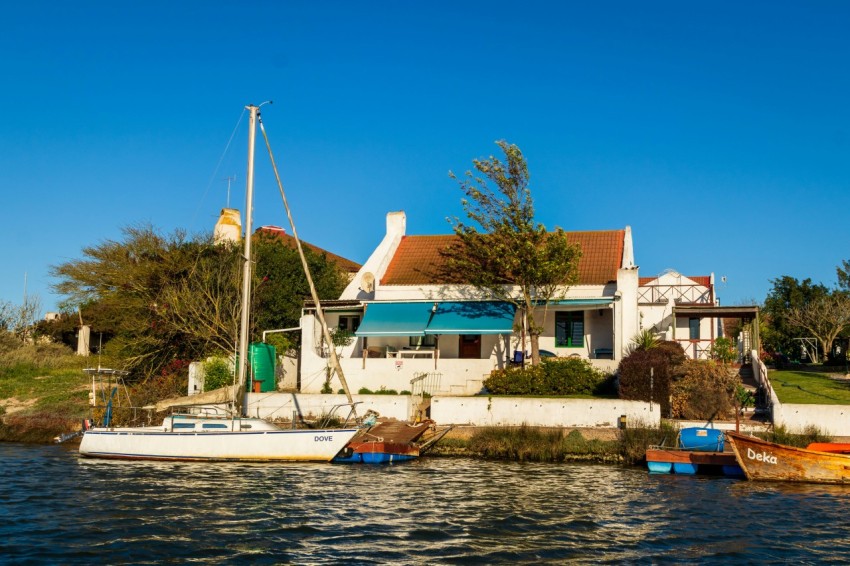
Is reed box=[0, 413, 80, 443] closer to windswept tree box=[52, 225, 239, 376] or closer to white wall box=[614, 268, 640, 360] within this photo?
windswept tree box=[52, 225, 239, 376]

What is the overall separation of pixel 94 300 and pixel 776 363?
39.1 m

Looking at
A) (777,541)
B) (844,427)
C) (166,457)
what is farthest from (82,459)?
(844,427)

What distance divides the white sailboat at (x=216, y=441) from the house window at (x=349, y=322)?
11891 mm

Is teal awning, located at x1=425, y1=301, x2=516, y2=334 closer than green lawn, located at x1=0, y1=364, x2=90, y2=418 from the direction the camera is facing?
Yes

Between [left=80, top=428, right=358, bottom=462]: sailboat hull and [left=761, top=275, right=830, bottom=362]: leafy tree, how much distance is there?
45.7m

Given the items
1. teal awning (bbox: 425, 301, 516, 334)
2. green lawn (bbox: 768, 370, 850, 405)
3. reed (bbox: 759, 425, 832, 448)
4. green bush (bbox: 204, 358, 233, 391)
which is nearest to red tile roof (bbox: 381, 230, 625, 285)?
teal awning (bbox: 425, 301, 516, 334)

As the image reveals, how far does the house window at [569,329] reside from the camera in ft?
118

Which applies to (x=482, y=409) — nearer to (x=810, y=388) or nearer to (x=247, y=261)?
(x=247, y=261)

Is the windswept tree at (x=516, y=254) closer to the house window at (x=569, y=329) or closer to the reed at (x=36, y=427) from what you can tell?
the house window at (x=569, y=329)

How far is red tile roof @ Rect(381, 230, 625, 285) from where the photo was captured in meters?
36.5

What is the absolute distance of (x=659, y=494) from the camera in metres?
21.0

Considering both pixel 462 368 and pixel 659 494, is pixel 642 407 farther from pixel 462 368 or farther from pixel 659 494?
pixel 462 368

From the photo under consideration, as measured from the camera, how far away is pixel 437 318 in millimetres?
34781

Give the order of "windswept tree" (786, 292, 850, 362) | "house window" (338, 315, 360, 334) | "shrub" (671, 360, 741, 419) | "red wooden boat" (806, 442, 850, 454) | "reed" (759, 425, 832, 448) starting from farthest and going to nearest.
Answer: "windswept tree" (786, 292, 850, 362) < "house window" (338, 315, 360, 334) < "shrub" (671, 360, 741, 419) < "reed" (759, 425, 832, 448) < "red wooden boat" (806, 442, 850, 454)
